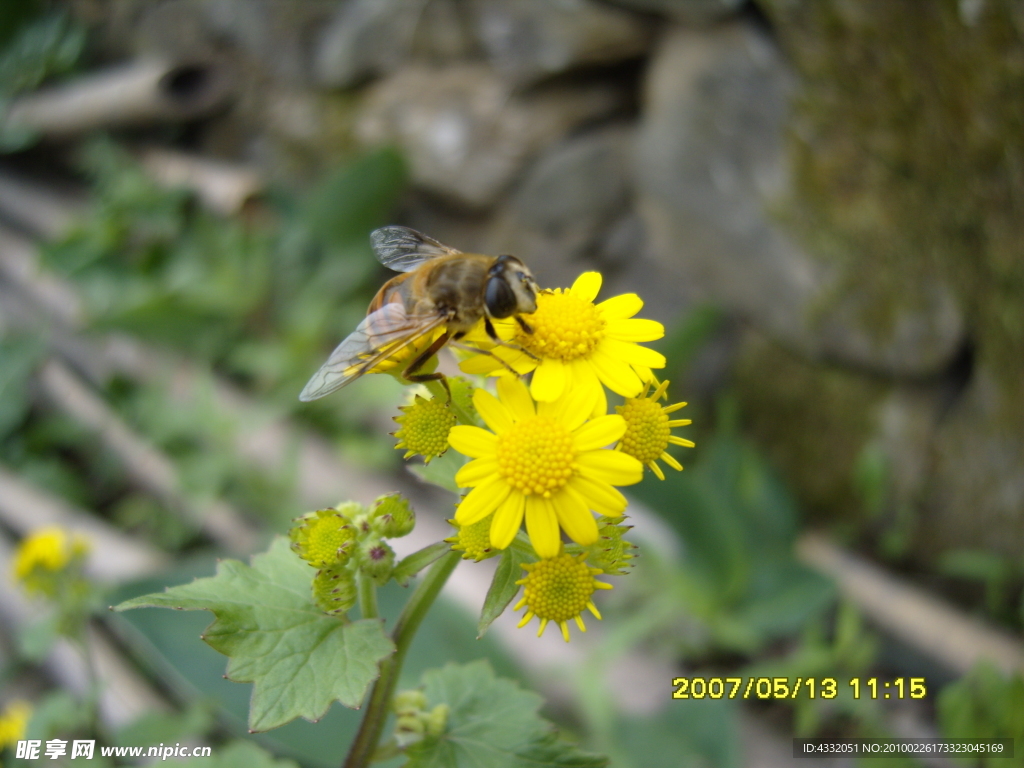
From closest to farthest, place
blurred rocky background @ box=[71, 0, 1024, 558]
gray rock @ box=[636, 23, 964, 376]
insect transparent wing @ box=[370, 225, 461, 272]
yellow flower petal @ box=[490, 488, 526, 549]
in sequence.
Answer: yellow flower petal @ box=[490, 488, 526, 549] < insect transparent wing @ box=[370, 225, 461, 272] < blurred rocky background @ box=[71, 0, 1024, 558] < gray rock @ box=[636, 23, 964, 376]

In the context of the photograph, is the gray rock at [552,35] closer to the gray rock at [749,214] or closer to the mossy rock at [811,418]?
the gray rock at [749,214]

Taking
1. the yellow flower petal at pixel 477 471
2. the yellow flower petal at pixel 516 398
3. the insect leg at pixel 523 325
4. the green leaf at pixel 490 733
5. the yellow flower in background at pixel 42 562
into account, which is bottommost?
the yellow flower in background at pixel 42 562

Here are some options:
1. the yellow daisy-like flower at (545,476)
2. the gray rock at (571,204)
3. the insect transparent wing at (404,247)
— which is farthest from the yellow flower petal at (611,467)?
the gray rock at (571,204)

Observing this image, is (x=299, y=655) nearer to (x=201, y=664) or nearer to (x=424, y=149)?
(x=201, y=664)

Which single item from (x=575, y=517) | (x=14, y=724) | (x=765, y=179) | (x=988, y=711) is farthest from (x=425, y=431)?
(x=765, y=179)

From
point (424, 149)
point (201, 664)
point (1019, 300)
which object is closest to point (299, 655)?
point (201, 664)

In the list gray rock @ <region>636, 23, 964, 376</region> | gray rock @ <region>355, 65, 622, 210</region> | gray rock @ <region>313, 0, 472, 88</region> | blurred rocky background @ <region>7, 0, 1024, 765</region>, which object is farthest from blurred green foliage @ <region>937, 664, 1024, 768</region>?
gray rock @ <region>313, 0, 472, 88</region>

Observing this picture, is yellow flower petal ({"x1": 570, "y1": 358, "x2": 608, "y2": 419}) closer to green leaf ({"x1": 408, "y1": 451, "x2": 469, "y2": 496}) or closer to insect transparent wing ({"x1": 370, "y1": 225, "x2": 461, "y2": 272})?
green leaf ({"x1": 408, "y1": 451, "x2": 469, "y2": 496})
